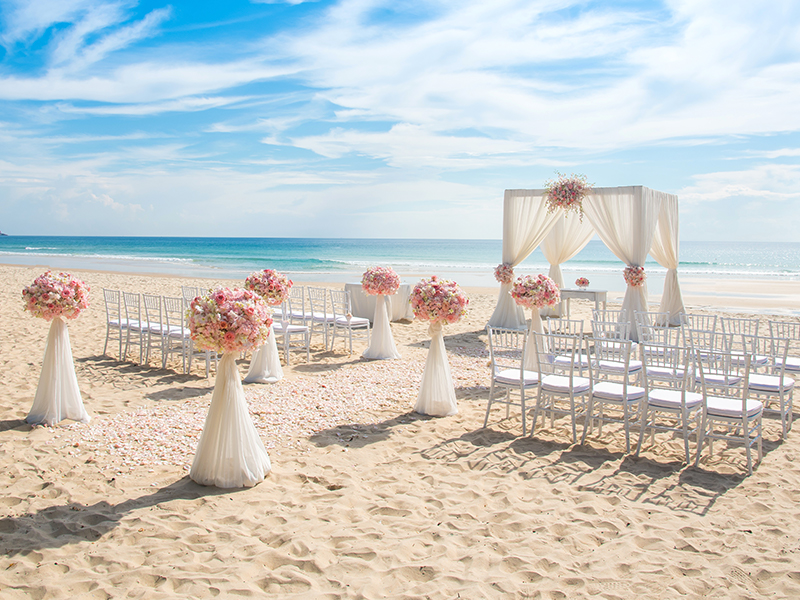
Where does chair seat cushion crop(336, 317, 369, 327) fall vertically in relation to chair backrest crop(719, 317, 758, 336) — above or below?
below

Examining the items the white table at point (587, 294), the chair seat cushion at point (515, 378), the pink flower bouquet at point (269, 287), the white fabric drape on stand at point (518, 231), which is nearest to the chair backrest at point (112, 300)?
the pink flower bouquet at point (269, 287)

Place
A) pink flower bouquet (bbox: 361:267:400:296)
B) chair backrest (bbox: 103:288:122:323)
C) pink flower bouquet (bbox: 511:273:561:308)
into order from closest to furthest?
pink flower bouquet (bbox: 511:273:561:308) → chair backrest (bbox: 103:288:122:323) → pink flower bouquet (bbox: 361:267:400:296)

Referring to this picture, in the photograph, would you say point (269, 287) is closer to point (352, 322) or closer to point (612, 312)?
point (352, 322)

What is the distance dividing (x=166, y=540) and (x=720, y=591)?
9.07 feet

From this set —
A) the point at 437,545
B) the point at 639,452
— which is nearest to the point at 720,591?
the point at 437,545

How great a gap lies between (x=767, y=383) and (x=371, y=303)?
253 inches

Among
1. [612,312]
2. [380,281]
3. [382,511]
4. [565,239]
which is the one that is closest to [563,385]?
[382,511]

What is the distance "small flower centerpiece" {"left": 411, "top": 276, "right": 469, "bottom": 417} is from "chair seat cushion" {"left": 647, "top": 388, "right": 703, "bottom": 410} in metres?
1.69

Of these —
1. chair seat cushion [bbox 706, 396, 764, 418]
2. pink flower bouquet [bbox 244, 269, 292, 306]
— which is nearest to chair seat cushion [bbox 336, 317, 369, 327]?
pink flower bouquet [bbox 244, 269, 292, 306]

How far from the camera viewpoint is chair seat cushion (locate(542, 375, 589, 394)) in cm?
449

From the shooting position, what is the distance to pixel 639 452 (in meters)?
4.18

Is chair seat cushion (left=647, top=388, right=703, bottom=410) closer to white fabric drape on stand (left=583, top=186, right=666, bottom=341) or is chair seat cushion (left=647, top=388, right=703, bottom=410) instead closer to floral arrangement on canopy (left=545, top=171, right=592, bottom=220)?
white fabric drape on stand (left=583, top=186, right=666, bottom=341)

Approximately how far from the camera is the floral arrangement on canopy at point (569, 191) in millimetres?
9141

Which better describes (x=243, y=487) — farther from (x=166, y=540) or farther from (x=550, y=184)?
(x=550, y=184)
